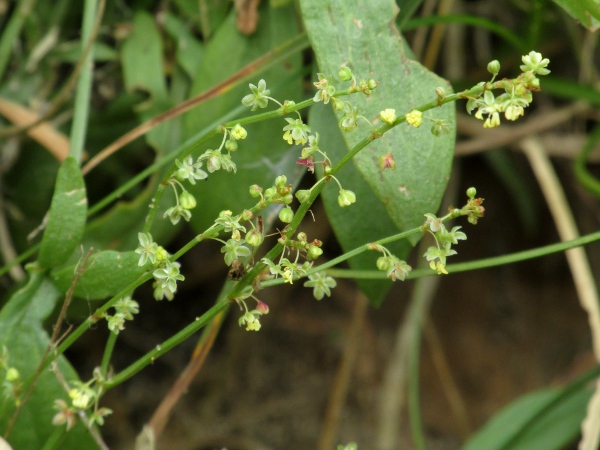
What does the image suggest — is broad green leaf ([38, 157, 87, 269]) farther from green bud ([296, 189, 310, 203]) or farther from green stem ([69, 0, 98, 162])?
green bud ([296, 189, 310, 203])

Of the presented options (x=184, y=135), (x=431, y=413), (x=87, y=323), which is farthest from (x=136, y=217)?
(x=431, y=413)

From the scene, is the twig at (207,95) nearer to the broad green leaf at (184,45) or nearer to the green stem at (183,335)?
the broad green leaf at (184,45)

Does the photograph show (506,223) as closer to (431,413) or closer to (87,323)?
(431,413)

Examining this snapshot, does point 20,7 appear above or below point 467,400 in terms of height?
above

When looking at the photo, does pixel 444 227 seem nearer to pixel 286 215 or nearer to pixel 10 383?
pixel 286 215

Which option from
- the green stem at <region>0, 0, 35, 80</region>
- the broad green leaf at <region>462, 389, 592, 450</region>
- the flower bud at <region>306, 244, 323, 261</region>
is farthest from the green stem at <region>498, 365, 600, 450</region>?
the green stem at <region>0, 0, 35, 80</region>

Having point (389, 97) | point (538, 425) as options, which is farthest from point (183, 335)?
point (538, 425)
